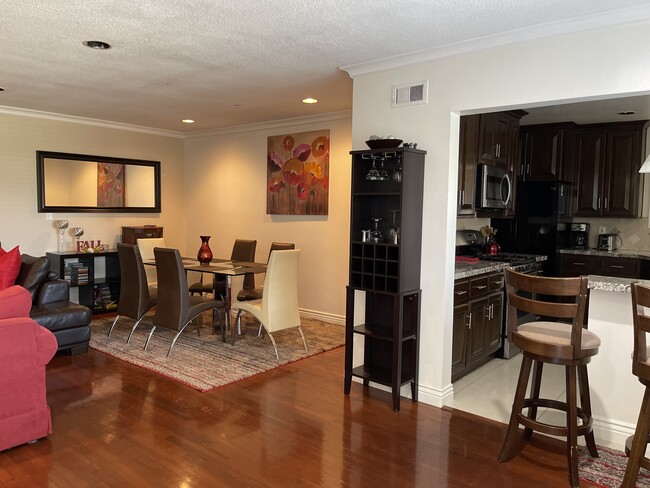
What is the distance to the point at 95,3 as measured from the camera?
2.73 metres

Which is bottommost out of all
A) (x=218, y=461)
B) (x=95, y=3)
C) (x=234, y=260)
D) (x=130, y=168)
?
(x=218, y=461)

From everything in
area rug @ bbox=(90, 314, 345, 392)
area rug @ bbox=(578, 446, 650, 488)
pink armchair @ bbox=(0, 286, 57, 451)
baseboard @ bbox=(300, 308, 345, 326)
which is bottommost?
area rug @ bbox=(578, 446, 650, 488)

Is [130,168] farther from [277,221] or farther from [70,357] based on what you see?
[70,357]

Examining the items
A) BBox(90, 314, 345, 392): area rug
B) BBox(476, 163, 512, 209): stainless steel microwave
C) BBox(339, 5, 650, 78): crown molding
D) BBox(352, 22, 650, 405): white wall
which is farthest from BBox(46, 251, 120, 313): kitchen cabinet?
→ BBox(476, 163, 512, 209): stainless steel microwave

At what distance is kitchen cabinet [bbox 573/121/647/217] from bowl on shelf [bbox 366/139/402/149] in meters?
3.58

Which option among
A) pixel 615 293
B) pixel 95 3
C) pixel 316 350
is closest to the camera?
pixel 95 3

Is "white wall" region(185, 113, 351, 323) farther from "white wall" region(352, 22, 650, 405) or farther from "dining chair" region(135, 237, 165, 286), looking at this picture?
"white wall" region(352, 22, 650, 405)

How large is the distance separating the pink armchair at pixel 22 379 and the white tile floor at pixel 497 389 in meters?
2.74

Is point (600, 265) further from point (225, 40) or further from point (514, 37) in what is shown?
point (225, 40)

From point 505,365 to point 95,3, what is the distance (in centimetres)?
422

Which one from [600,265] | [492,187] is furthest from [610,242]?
[492,187]

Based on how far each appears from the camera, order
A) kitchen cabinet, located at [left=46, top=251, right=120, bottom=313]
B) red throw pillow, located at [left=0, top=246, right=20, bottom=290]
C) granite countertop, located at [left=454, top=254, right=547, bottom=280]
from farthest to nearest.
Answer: kitchen cabinet, located at [left=46, top=251, right=120, bottom=313] → red throw pillow, located at [left=0, top=246, right=20, bottom=290] → granite countertop, located at [left=454, top=254, right=547, bottom=280]

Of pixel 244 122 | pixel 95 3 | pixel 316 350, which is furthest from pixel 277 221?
Answer: pixel 95 3

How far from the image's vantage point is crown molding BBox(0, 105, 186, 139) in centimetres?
586
